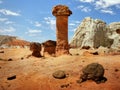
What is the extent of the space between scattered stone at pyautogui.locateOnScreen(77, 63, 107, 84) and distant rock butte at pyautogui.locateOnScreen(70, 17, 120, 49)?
57.7ft

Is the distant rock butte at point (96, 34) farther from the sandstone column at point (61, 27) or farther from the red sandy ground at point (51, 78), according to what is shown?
the red sandy ground at point (51, 78)

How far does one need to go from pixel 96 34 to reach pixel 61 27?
35.8ft

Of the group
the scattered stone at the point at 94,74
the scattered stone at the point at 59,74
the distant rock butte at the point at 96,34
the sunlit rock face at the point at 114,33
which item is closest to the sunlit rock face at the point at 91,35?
the distant rock butte at the point at 96,34

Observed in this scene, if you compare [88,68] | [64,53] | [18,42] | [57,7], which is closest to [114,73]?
[88,68]

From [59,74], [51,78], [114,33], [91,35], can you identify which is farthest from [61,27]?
[114,33]

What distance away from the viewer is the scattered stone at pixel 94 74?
11938 mm

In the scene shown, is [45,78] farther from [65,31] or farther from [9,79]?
[65,31]

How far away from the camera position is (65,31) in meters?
20.5

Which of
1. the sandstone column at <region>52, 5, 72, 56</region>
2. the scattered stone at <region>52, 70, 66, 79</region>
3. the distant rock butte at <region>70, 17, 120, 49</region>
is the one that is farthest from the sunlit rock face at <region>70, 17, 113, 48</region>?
the scattered stone at <region>52, 70, 66, 79</region>

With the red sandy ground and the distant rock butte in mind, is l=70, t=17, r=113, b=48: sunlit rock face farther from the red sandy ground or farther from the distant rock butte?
the red sandy ground

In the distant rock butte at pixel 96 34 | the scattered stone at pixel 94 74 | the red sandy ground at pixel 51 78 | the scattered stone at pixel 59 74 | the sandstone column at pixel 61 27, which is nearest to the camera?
the red sandy ground at pixel 51 78

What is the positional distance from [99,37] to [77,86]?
770 inches

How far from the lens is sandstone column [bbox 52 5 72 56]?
20328 millimetres

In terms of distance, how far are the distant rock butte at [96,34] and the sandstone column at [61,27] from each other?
9.72 m
